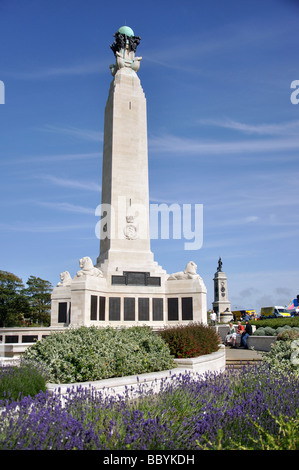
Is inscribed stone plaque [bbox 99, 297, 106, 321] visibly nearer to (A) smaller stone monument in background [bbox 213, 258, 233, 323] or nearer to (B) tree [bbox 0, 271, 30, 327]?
(B) tree [bbox 0, 271, 30, 327]

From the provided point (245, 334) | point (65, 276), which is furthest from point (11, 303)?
point (245, 334)

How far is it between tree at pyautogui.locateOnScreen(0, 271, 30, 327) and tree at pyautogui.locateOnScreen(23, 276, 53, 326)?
95cm

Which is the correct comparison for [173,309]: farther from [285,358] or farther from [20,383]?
[20,383]

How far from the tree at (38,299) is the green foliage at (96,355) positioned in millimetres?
47353

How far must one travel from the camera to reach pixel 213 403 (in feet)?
21.1

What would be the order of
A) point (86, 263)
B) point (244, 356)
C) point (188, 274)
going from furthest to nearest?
point (188, 274), point (86, 263), point (244, 356)

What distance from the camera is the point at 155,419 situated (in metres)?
5.18

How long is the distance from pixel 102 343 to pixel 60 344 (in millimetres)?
1010

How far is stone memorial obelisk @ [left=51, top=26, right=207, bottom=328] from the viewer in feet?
88.8

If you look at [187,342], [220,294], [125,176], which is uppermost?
[125,176]

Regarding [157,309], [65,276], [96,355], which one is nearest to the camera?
[96,355]

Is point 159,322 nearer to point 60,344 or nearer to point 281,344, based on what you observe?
point 281,344

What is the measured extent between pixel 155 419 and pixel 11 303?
2053 inches
